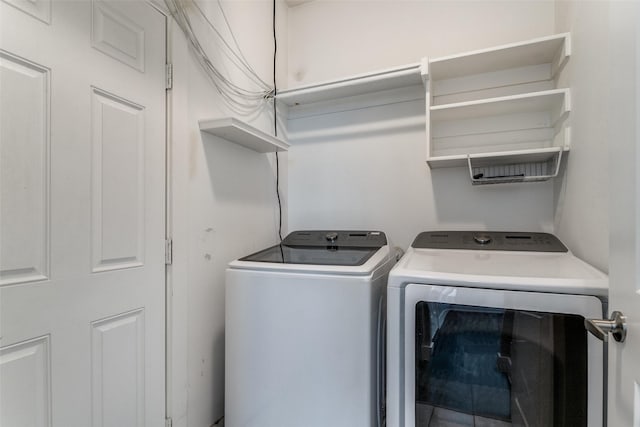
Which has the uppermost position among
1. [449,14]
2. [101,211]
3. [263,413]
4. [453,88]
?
[449,14]

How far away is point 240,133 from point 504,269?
131 cm

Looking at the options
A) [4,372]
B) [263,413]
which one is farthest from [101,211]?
[263,413]

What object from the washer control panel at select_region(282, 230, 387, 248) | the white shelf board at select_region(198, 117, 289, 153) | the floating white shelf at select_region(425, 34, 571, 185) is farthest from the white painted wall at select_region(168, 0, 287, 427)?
the floating white shelf at select_region(425, 34, 571, 185)

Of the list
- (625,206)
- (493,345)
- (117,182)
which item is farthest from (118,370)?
(625,206)

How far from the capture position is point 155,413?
125 centimetres

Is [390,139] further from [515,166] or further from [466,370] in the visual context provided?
[466,370]

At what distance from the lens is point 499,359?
103 cm

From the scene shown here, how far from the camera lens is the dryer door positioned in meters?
0.89

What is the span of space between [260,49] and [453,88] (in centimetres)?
126

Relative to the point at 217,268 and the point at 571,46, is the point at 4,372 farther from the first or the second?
the point at 571,46

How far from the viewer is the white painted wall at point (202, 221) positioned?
52.7 inches

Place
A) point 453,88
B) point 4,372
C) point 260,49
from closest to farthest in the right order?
point 4,372, point 453,88, point 260,49

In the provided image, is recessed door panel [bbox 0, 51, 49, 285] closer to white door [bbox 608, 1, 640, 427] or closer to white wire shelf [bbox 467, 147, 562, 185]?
white door [bbox 608, 1, 640, 427]

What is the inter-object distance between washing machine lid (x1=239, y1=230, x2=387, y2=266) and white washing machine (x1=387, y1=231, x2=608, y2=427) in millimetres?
337
